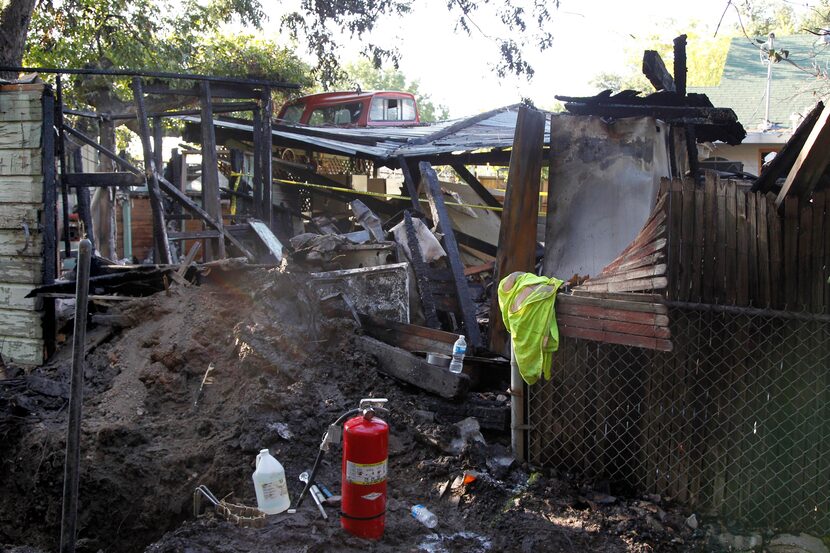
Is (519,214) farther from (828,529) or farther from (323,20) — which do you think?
(323,20)

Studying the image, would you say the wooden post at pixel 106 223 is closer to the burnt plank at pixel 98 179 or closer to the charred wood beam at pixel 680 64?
the burnt plank at pixel 98 179

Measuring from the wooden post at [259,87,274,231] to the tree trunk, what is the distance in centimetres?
318

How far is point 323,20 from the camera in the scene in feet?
39.2

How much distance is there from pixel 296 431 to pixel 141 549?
124 cm

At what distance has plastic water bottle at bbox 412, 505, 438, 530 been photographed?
393 cm

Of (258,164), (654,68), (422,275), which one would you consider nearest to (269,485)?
(422,275)

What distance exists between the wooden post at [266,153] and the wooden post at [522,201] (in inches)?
152

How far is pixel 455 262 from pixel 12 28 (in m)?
6.41

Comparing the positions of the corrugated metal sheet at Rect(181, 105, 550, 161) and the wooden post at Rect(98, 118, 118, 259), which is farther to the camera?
the wooden post at Rect(98, 118, 118, 259)

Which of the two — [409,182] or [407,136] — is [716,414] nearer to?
[409,182]

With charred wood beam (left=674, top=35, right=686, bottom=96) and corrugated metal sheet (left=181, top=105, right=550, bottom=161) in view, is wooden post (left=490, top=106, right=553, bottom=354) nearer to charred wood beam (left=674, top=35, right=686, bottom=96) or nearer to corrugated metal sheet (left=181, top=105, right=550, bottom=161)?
charred wood beam (left=674, top=35, right=686, bottom=96)

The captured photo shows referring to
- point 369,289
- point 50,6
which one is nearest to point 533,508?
point 369,289

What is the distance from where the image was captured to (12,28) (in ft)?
28.5

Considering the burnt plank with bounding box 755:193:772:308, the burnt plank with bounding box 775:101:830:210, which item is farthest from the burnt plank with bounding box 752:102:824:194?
the burnt plank with bounding box 755:193:772:308
